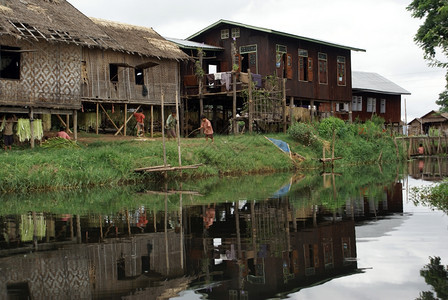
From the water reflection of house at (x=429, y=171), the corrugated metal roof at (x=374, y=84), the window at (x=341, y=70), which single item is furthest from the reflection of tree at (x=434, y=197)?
the corrugated metal roof at (x=374, y=84)

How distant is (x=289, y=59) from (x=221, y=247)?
23551 mm

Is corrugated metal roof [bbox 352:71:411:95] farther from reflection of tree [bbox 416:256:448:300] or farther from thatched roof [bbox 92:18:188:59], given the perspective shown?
reflection of tree [bbox 416:256:448:300]

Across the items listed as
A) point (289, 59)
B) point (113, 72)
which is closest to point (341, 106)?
point (289, 59)

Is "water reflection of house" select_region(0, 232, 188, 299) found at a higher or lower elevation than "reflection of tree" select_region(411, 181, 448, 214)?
lower

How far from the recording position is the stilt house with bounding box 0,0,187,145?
20594 mm

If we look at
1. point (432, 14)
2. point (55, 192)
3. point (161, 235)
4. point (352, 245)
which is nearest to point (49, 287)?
point (161, 235)

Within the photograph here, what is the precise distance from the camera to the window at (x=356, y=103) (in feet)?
127

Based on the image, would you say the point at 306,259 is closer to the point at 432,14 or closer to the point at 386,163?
the point at 386,163

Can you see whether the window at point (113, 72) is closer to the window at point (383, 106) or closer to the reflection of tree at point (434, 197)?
the reflection of tree at point (434, 197)

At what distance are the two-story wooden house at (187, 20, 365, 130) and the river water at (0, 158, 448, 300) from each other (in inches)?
613

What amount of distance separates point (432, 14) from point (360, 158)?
362 inches

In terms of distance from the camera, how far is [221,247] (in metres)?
7.77

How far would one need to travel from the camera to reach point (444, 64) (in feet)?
84.5

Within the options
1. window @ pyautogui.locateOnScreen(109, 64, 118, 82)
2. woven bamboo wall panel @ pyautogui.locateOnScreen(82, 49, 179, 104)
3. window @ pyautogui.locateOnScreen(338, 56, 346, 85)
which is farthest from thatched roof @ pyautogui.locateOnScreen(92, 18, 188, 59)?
window @ pyautogui.locateOnScreen(338, 56, 346, 85)
